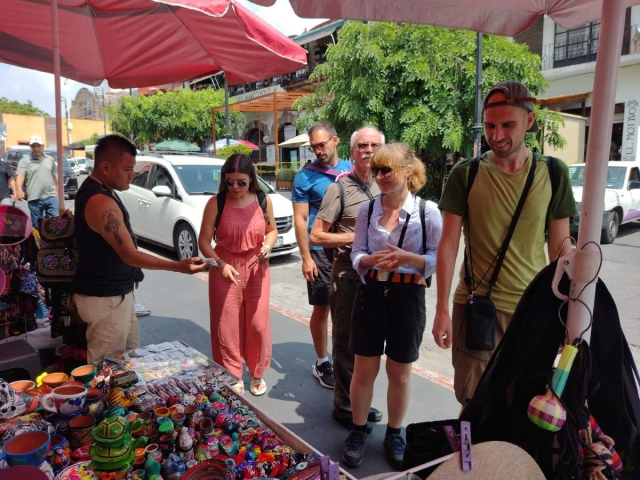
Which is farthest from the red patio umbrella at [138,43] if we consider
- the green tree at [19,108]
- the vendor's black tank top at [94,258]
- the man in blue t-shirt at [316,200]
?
the green tree at [19,108]

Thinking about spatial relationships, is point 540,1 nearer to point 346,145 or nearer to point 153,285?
point 153,285

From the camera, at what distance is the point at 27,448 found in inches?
68.3

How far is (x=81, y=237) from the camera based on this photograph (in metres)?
2.80

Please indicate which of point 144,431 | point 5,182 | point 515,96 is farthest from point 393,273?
point 5,182

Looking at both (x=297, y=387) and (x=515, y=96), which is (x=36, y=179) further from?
(x=515, y=96)

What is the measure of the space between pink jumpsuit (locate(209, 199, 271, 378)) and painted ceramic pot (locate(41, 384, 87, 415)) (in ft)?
4.46

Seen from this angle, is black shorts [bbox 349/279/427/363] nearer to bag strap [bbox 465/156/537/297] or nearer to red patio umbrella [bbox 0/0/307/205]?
bag strap [bbox 465/156/537/297]

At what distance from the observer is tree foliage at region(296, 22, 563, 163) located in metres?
11.4

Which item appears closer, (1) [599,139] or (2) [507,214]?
(1) [599,139]

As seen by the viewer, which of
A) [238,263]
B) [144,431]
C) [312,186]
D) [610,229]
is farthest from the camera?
[610,229]

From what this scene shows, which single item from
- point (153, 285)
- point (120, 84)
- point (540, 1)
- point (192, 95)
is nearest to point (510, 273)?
point (540, 1)

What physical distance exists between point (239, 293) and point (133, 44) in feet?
9.08

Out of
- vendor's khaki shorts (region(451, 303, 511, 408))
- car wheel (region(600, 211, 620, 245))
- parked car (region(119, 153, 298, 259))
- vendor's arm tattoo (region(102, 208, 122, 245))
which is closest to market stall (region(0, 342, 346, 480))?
vendor's arm tattoo (region(102, 208, 122, 245))

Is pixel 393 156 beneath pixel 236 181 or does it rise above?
above
